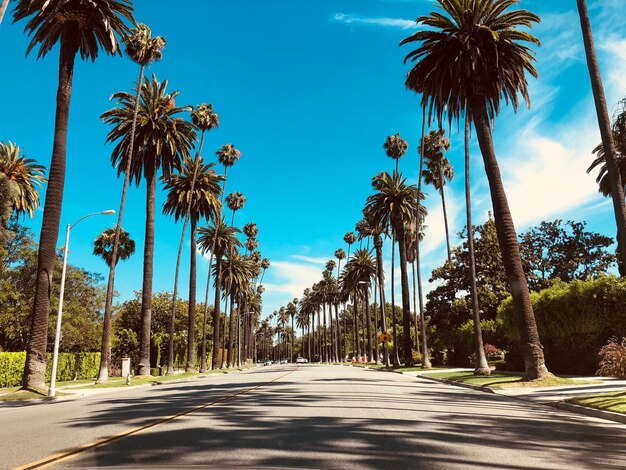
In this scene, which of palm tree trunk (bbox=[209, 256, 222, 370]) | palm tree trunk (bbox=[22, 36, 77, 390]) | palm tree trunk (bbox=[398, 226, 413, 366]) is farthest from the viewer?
palm tree trunk (bbox=[209, 256, 222, 370])

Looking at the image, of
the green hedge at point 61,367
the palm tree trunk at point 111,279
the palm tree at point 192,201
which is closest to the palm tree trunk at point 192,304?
the palm tree at point 192,201

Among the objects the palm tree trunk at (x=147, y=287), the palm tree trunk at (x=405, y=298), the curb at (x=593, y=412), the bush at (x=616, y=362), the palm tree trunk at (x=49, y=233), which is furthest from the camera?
the palm tree trunk at (x=405, y=298)

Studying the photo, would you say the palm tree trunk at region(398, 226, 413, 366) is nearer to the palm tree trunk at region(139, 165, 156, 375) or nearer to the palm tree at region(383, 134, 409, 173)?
the palm tree at region(383, 134, 409, 173)

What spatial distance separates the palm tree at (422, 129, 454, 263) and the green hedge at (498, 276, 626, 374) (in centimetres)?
2163

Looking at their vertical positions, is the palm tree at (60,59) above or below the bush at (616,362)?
above

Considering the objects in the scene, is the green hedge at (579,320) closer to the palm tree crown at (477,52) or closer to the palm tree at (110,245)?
the palm tree crown at (477,52)

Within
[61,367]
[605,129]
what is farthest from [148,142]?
[605,129]

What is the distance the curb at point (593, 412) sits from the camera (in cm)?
1046

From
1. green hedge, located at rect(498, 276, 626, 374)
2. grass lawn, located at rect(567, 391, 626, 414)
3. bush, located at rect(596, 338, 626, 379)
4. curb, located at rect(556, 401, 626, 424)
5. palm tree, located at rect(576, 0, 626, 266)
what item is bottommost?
curb, located at rect(556, 401, 626, 424)

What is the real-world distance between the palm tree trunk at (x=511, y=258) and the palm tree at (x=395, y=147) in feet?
89.5

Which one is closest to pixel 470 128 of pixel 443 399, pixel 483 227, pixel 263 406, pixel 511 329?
pixel 511 329

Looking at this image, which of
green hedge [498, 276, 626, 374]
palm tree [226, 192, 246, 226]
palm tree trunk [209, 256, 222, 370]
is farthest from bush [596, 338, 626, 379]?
palm tree [226, 192, 246, 226]

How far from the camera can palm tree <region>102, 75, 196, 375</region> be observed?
35.3 meters

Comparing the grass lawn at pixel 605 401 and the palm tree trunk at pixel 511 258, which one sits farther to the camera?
the palm tree trunk at pixel 511 258
